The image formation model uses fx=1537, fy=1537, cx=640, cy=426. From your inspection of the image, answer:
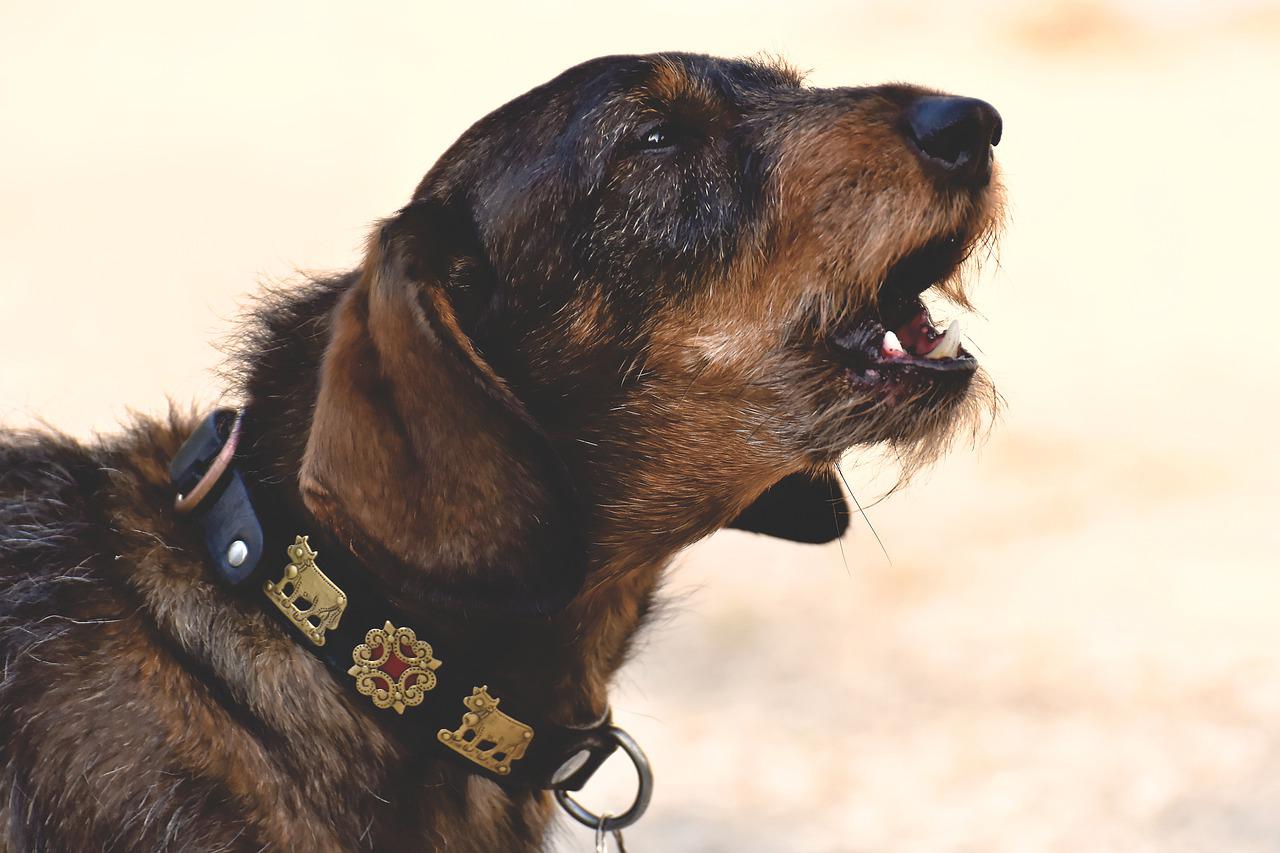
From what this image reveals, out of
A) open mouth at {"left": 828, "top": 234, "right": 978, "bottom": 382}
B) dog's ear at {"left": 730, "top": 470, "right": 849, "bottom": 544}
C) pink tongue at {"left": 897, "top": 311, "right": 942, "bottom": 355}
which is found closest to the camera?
open mouth at {"left": 828, "top": 234, "right": 978, "bottom": 382}

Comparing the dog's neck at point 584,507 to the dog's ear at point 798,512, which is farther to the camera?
the dog's ear at point 798,512

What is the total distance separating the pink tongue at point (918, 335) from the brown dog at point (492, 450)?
0.03ft

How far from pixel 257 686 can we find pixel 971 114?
2024mm

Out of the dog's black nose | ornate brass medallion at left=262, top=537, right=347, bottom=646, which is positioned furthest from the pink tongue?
ornate brass medallion at left=262, top=537, right=347, bottom=646

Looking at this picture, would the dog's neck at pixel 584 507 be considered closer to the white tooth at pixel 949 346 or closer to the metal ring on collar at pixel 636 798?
the metal ring on collar at pixel 636 798

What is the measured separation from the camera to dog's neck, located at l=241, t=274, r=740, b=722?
3.50 metres

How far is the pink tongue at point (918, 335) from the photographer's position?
3.68m

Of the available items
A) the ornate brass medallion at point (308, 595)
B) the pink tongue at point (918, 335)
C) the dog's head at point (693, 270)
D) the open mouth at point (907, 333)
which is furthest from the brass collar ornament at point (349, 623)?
the pink tongue at point (918, 335)

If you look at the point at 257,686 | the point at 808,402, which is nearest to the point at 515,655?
the point at 257,686

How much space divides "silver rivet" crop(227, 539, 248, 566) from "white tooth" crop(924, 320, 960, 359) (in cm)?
162

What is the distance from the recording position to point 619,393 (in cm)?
360

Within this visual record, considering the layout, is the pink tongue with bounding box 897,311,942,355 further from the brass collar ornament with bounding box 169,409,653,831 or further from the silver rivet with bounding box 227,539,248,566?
the silver rivet with bounding box 227,539,248,566

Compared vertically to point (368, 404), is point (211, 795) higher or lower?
lower

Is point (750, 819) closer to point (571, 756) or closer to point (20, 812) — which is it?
point (571, 756)
